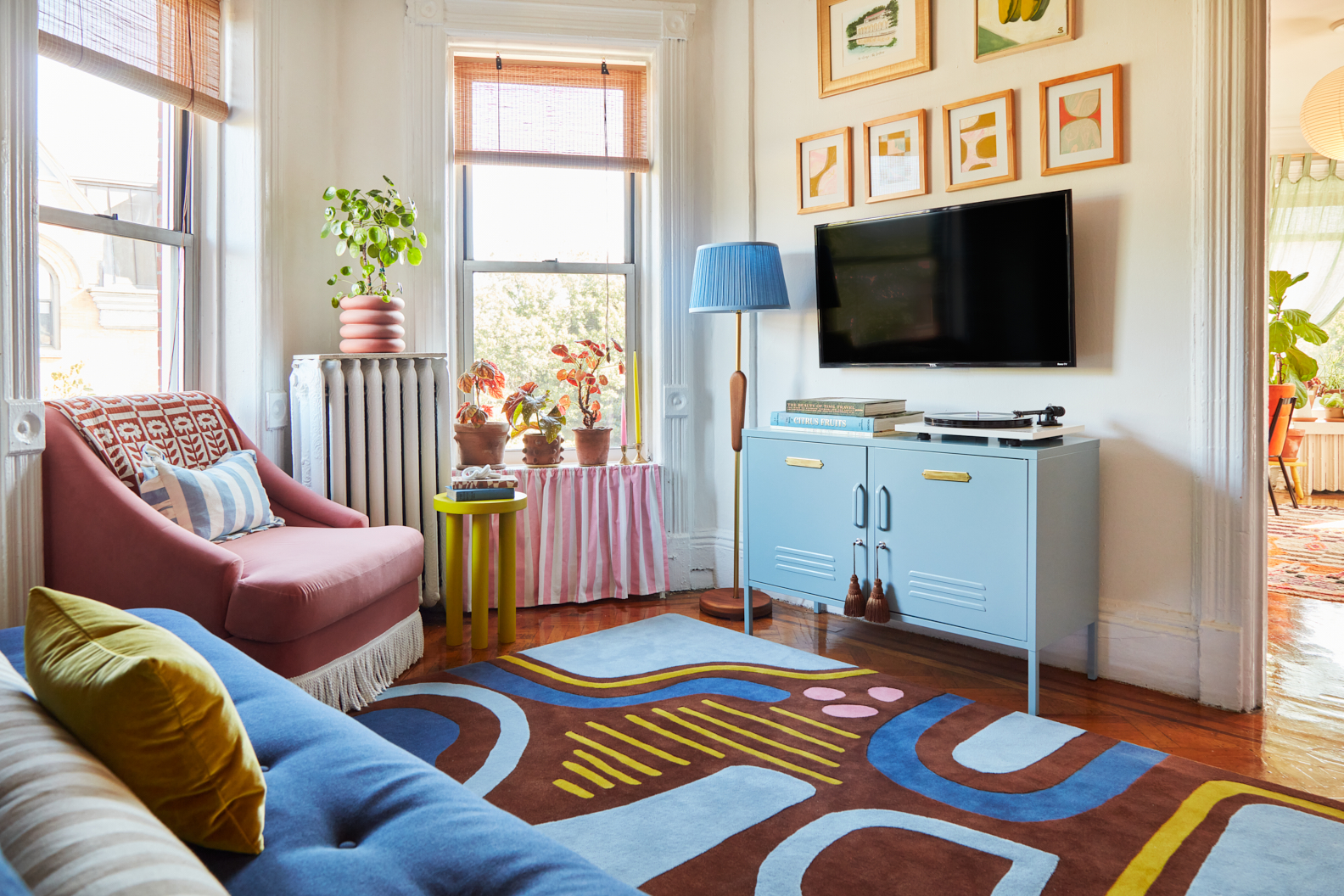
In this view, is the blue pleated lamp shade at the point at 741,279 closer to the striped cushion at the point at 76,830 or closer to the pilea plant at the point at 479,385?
the pilea plant at the point at 479,385

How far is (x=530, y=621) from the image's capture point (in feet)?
11.9

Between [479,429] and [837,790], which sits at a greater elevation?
[479,429]

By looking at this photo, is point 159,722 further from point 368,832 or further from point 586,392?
point 586,392

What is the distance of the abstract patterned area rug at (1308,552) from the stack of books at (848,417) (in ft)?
7.49

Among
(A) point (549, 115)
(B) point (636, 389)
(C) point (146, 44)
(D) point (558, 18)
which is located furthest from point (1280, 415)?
(C) point (146, 44)

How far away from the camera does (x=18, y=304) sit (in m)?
2.27

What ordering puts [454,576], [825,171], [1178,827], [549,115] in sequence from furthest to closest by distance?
[549,115]
[825,171]
[454,576]
[1178,827]

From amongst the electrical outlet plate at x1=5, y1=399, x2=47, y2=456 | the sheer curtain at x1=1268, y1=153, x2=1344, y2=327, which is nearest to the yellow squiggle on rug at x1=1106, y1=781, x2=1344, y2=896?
the electrical outlet plate at x1=5, y1=399, x2=47, y2=456

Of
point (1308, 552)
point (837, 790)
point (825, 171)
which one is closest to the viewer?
point (837, 790)

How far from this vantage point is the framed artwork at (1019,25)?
9.65 feet

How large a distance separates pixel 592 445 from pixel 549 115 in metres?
1.53

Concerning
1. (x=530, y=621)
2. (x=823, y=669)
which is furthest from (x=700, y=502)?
(x=823, y=669)

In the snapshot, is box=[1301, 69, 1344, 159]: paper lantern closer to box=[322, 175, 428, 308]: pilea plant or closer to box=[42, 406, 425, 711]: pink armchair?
→ box=[322, 175, 428, 308]: pilea plant

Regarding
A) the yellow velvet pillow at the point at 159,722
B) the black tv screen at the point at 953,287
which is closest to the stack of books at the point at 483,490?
the black tv screen at the point at 953,287
